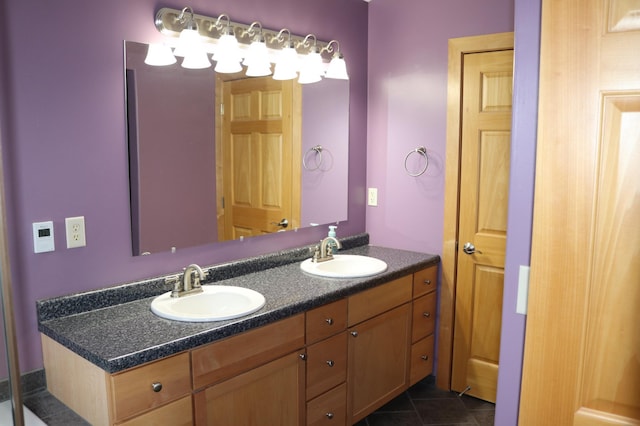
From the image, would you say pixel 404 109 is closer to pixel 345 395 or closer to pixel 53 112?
pixel 345 395

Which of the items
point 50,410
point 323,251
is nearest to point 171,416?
point 50,410

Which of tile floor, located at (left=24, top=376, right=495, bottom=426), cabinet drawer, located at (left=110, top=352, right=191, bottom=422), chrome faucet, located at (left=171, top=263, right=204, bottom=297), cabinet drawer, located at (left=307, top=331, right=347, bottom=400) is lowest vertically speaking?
tile floor, located at (left=24, top=376, right=495, bottom=426)

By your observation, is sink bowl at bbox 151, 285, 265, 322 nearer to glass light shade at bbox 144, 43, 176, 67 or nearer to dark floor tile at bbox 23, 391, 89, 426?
dark floor tile at bbox 23, 391, 89, 426

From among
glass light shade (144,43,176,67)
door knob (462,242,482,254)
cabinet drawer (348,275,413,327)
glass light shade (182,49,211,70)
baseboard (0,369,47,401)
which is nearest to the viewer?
baseboard (0,369,47,401)

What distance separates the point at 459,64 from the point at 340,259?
1255mm

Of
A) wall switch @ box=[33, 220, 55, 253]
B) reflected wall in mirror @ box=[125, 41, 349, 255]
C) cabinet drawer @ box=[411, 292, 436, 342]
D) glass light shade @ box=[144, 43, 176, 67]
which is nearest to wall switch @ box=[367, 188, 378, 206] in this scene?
reflected wall in mirror @ box=[125, 41, 349, 255]

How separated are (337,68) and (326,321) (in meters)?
1.39

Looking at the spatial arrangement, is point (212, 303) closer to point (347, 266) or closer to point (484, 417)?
point (347, 266)

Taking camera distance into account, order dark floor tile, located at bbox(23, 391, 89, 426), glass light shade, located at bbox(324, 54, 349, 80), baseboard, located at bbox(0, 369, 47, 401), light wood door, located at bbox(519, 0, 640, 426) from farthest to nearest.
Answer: glass light shade, located at bbox(324, 54, 349, 80), baseboard, located at bbox(0, 369, 47, 401), dark floor tile, located at bbox(23, 391, 89, 426), light wood door, located at bbox(519, 0, 640, 426)

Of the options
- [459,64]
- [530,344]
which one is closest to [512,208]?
[530,344]

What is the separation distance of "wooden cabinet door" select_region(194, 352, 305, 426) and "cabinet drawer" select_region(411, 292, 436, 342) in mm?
935

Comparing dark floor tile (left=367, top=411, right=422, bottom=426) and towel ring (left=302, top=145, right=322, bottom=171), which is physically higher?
towel ring (left=302, top=145, right=322, bottom=171)

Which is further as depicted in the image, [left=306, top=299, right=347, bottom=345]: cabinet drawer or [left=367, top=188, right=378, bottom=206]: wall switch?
[left=367, top=188, right=378, bottom=206]: wall switch

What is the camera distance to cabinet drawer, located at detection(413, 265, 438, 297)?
9.37ft
